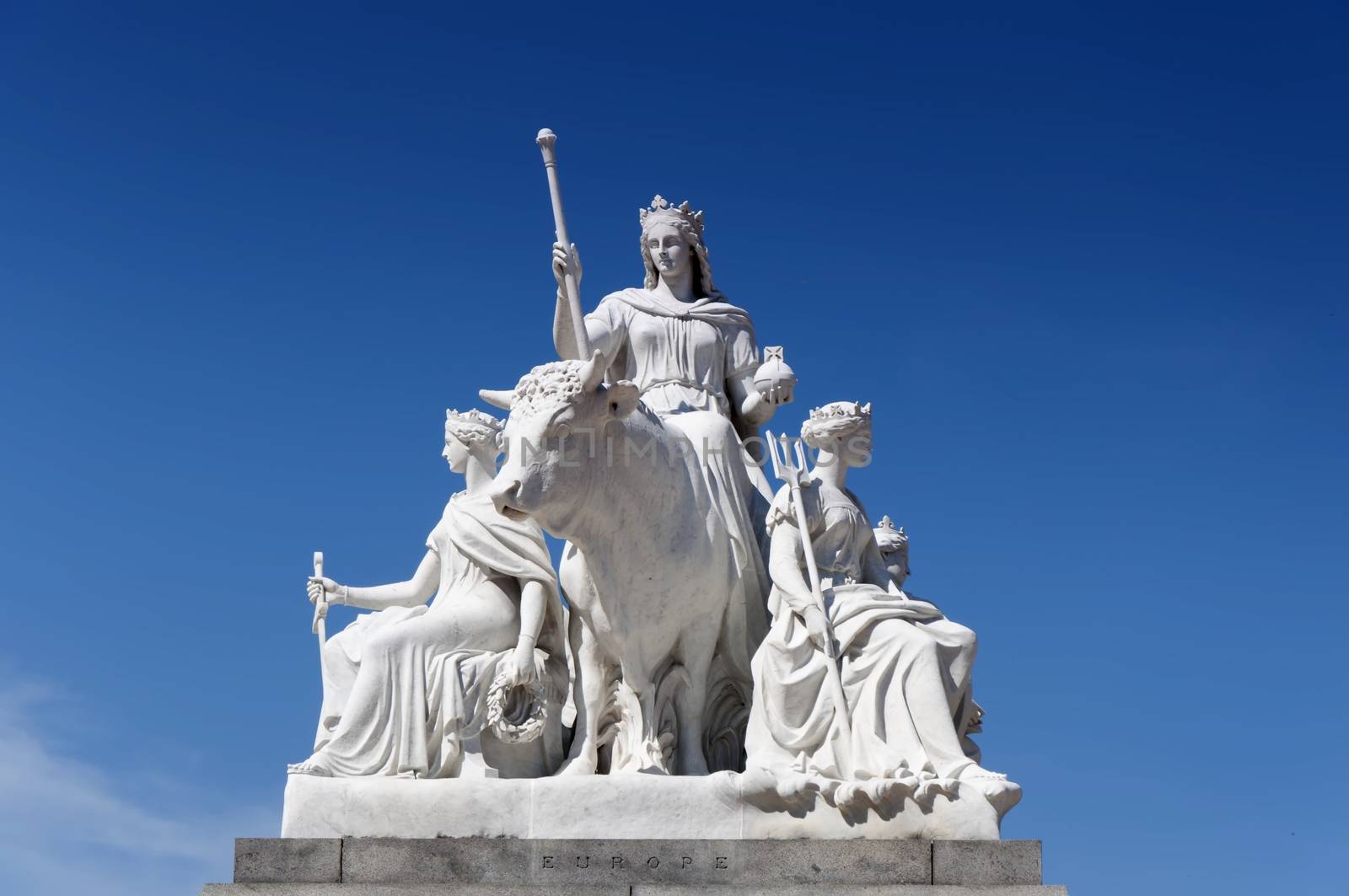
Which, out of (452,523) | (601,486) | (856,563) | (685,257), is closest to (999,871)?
(856,563)

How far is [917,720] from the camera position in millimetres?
13109

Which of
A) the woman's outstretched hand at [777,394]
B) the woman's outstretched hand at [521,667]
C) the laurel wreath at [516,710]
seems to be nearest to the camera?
the laurel wreath at [516,710]

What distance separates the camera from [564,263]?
48.4 feet

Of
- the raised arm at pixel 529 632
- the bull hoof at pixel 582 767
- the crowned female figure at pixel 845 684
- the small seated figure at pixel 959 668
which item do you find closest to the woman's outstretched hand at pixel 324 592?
the raised arm at pixel 529 632

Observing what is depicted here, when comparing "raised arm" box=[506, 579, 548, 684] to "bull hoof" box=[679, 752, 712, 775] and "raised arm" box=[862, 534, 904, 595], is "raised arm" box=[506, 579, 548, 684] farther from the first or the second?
"raised arm" box=[862, 534, 904, 595]

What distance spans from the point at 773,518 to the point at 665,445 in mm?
954

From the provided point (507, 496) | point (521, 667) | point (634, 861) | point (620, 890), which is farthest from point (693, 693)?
point (507, 496)

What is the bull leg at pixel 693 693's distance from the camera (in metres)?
13.7

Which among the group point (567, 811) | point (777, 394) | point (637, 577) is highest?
point (777, 394)

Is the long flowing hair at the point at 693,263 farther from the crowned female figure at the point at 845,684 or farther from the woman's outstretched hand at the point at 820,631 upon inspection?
the woman's outstretched hand at the point at 820,631

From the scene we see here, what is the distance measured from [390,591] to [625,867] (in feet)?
10.8

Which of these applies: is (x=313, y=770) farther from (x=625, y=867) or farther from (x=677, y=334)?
(x=677, y=334)

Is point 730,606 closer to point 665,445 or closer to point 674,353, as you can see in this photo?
point 665,445

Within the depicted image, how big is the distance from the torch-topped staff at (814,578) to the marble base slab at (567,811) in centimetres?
49
